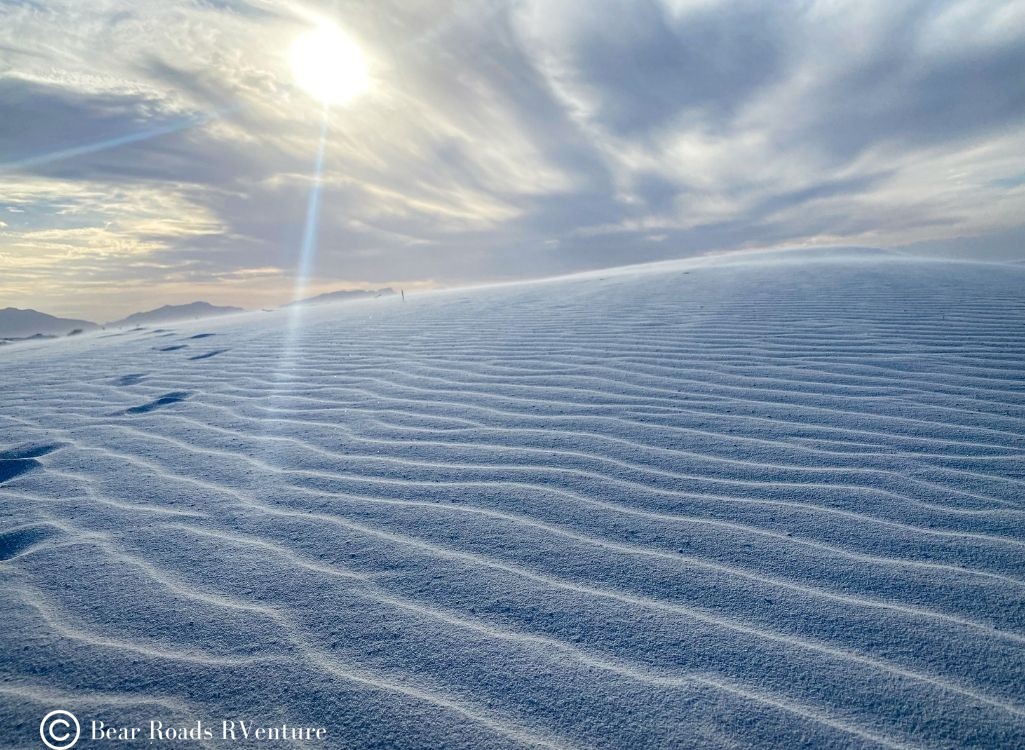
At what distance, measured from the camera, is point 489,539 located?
2199 mm

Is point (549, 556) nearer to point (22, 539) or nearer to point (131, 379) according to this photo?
point (22, 539)

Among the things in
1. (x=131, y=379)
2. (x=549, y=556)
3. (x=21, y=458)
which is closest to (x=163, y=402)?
(x=21, y=458)

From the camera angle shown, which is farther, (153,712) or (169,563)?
(169,563)

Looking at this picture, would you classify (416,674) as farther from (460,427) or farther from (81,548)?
(460,427)

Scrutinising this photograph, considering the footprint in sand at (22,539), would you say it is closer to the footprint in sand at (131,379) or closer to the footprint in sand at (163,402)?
the footprint in sand at (163,402)

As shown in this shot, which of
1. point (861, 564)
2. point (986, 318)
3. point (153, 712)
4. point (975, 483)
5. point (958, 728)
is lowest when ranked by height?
point (153, 712)

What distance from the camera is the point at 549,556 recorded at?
208cm

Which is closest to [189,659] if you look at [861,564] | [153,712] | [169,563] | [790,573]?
[153,712]

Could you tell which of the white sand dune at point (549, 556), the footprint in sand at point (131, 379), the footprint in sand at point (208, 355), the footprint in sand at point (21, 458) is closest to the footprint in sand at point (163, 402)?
the white sand dune at point (549, 556)

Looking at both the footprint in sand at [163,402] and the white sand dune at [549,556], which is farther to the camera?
the footprint in sand at [163,402]

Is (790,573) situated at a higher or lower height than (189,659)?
higher

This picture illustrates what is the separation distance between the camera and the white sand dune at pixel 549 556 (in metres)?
1.48

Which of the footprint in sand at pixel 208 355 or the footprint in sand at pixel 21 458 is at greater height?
the footprint in sand at pixel 208 355

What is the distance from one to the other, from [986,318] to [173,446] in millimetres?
6461
